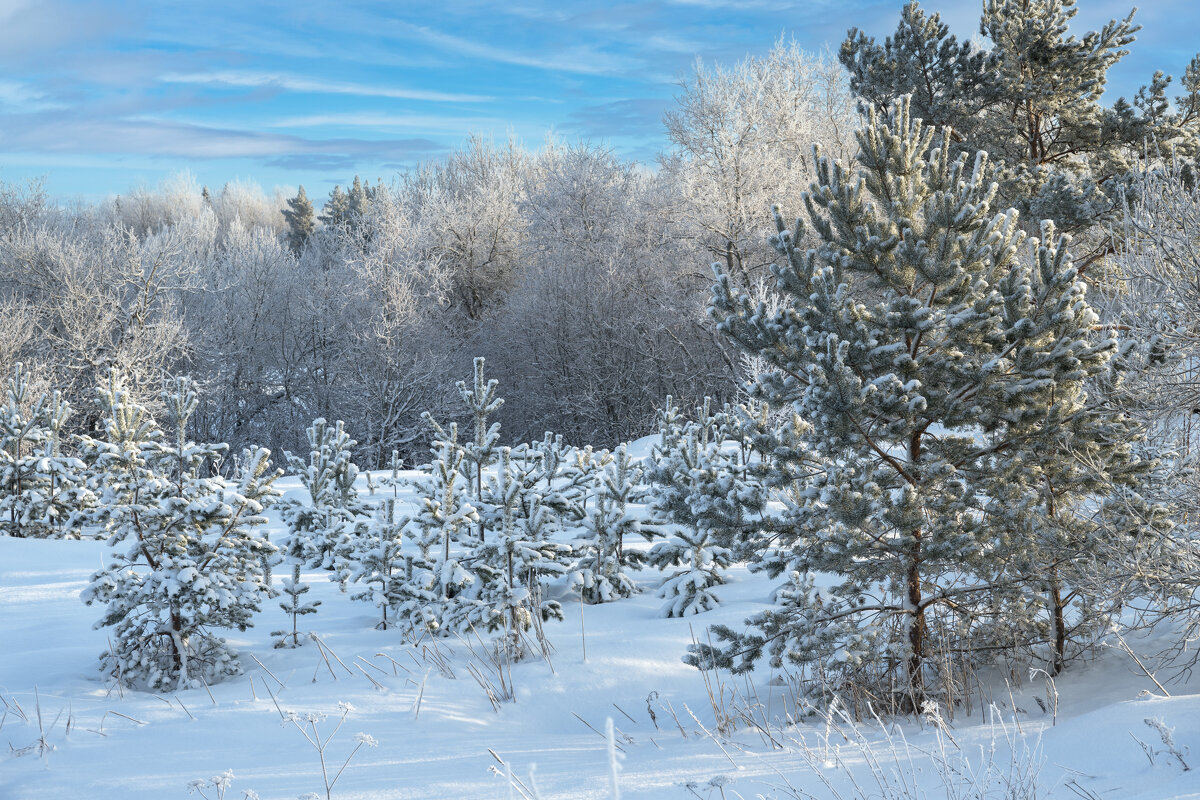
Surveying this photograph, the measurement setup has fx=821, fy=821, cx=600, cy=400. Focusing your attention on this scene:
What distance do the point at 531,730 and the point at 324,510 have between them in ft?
12.3

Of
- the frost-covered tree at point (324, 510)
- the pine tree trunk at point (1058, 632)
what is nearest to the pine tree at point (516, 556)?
the frost-covered tree at point (324, 510)

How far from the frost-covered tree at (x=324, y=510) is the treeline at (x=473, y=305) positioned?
16.0 m

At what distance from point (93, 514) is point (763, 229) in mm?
21382

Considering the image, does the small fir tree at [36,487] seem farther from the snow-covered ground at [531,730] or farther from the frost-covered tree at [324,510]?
the snow-covered ground at [531,730]

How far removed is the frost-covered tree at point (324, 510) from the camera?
24.4 ft

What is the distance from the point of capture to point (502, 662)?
585 cm

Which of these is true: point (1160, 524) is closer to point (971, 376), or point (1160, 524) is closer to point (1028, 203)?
point (971, 376)

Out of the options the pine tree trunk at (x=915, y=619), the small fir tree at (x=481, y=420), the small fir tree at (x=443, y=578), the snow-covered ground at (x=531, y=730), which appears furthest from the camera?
the small fir tree at (x=481, y=420)

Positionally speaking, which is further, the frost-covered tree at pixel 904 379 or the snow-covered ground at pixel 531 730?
the frost-covered tree at pixel 904 379

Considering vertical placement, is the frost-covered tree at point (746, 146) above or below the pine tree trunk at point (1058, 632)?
above

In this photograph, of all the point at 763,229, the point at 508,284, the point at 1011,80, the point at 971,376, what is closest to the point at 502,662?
the point at 971,376

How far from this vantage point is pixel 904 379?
4648mm

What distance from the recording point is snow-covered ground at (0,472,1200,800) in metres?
3.46

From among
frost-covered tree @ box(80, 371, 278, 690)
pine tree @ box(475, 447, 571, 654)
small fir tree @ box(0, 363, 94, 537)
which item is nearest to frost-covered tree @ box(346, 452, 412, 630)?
pine tree @ box(475, 447, 571, 654)
